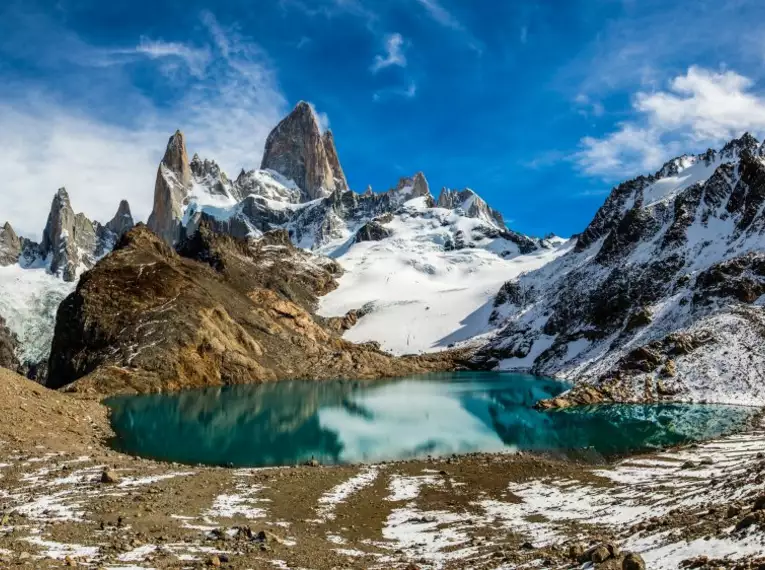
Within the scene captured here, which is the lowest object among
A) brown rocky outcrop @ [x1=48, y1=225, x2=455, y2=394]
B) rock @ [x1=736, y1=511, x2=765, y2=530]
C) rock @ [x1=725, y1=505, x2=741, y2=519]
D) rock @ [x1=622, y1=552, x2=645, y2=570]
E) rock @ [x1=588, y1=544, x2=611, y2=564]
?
rock @ [x1=588, y1=544, x2=611, y2=564]

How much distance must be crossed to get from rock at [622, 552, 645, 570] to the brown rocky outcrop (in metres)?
84.0

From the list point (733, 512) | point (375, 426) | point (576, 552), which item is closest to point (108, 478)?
point (576, 552)

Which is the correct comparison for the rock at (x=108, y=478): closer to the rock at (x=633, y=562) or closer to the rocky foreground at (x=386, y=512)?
the rocky foreground at (x=386, y=512)

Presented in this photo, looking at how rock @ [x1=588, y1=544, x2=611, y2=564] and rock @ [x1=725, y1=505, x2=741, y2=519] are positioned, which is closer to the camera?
rock @ [x1=588, y1=544, x2=611, y2=564]

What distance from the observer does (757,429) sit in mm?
46531

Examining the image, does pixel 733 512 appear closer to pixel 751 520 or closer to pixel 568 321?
pixel 751 520

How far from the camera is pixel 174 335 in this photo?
4026 inches

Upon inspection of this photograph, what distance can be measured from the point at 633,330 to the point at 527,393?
25691 mm

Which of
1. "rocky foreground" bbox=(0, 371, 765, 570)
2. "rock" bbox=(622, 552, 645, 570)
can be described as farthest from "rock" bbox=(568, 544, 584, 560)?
"rock" bbox=(622, 552, 645, 570)

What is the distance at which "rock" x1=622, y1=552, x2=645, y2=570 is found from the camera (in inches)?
473

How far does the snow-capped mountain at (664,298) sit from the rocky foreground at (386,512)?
3892 cm

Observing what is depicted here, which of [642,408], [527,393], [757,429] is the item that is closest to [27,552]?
[757,429]

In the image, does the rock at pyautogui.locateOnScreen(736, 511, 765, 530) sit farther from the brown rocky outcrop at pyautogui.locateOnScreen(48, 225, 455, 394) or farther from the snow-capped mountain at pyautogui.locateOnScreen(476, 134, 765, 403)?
the brown rocky outcrop at pyautogui.locateOnScreen(48, 225, 455, 394)

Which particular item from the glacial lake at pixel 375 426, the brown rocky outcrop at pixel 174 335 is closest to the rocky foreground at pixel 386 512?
the glacial lake at pixel 375 426
